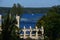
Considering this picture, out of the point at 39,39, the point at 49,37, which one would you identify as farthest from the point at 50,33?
the point at 39,39

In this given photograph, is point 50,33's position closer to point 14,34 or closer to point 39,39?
point 39,39

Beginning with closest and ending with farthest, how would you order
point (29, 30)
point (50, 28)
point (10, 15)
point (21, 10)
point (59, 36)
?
point (10, 15)
point (59, 36)
point (50, 28)
point (29, 30)
point (21, 10)

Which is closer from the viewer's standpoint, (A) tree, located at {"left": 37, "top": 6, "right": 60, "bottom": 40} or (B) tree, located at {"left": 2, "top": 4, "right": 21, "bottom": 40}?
(B) tree, located at {"left": 2, "top": 4, "right": 21, "bottom": 40}

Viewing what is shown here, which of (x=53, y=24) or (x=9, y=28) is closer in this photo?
(x=9, y=28)

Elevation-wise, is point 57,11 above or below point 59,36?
above

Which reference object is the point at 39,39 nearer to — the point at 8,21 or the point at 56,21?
the point at 56,21

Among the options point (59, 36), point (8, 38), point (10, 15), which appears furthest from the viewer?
point (59, 36)

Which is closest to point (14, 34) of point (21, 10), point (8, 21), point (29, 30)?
point (8, 21)

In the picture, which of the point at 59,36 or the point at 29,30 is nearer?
the point at 59,36

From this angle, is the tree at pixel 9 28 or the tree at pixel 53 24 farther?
the tree at pixel 53 24
